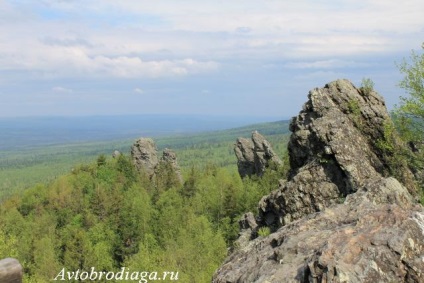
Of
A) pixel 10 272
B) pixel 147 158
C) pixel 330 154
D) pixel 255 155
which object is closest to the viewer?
pixel 10 272

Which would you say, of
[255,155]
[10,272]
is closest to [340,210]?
[10,272]

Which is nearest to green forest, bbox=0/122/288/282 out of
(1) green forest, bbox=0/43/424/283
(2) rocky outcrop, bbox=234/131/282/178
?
(1) green forest, bbox=0/43/424/283

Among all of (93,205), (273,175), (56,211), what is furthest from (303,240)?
(56,211)

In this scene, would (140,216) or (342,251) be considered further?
(140,216)

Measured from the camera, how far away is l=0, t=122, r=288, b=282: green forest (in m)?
67.1

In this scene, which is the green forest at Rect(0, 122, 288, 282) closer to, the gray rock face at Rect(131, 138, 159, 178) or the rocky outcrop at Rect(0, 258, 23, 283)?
the gray rock face at Rect(131, 138, 159, 178)

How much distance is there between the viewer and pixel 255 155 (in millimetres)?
105500

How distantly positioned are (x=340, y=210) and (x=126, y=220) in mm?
82160

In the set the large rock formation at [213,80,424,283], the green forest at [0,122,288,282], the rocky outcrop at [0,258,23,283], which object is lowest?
the green forest at [0,122,288,282]

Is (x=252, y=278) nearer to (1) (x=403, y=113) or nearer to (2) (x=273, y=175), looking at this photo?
(1) (x=403, y=113)

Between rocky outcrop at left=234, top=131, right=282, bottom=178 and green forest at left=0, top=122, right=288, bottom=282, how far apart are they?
4.70 metres

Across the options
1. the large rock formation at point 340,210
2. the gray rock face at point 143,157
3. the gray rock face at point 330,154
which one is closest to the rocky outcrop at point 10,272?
the large rock formation at point 340,210

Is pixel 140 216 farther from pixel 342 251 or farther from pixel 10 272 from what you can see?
pixel 10 272

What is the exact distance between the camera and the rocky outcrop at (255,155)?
332 ft
